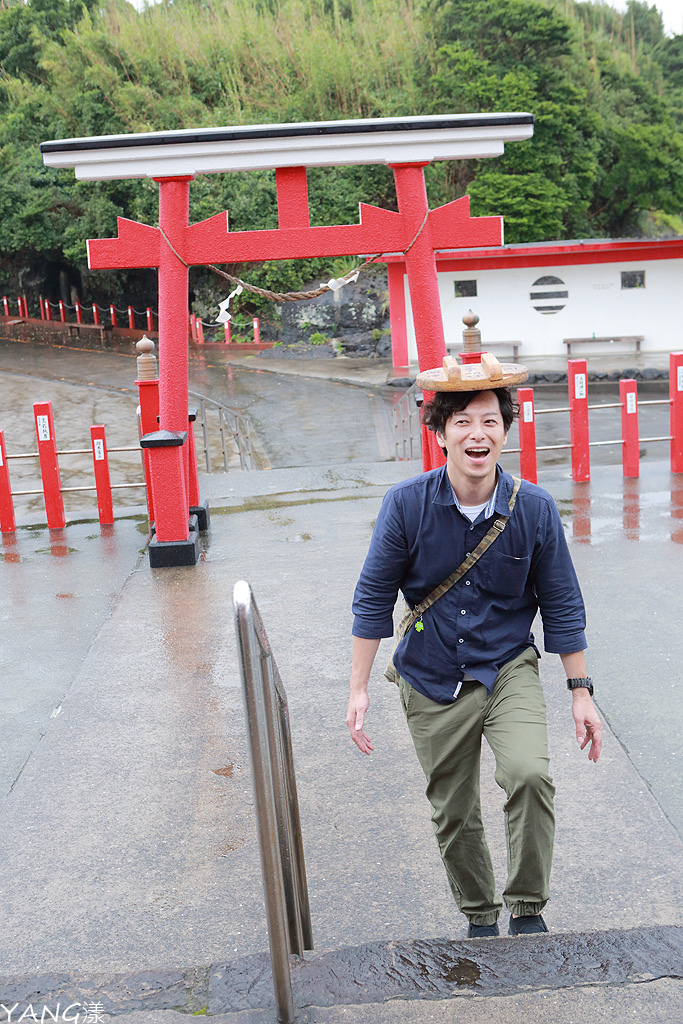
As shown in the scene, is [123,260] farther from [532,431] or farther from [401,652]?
[401,652]

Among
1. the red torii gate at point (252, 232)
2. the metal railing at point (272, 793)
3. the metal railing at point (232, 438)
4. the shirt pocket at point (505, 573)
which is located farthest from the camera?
the metal railing at point (232, 438)

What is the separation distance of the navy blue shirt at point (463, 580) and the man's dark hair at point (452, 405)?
0.15 metres

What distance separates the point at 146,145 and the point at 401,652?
5708 millimetres

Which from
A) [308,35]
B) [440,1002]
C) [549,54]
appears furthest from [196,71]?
[440,1002]

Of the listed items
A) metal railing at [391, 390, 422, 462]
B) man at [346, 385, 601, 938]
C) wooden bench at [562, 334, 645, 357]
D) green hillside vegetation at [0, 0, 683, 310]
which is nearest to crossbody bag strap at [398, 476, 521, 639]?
man at [346, 385, 601, 938]

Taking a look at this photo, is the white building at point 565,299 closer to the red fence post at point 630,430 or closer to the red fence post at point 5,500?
the red fence post at point 630,430

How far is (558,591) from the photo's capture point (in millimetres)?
2717

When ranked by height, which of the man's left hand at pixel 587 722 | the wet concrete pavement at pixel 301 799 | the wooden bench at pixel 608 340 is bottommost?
the wet concrete pavement at pixel 301 799

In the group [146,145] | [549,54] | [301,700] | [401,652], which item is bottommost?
[301,700]

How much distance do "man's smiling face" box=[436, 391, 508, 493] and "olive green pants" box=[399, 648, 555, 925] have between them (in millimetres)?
554

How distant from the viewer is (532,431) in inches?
376

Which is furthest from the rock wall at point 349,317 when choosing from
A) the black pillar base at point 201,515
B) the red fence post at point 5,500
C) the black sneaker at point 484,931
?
the black sneaker at point 484,931

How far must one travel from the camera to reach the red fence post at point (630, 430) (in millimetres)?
9406

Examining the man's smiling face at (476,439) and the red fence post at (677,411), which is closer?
the man's smiling face at (476,439)
